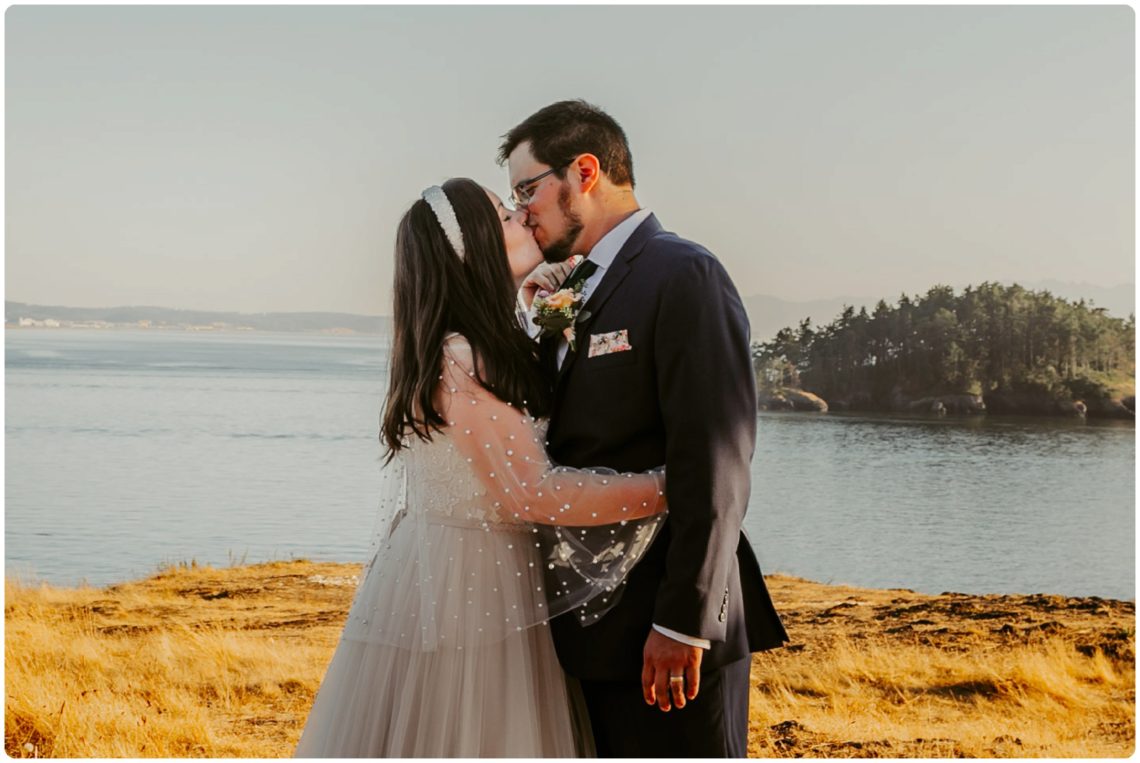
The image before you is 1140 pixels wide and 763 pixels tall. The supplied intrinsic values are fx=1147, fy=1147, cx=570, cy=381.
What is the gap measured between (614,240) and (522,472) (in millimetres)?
567

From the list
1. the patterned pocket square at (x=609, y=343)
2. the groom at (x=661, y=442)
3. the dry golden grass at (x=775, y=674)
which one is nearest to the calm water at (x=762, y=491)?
the dry golden grass at (x=775, y=674)

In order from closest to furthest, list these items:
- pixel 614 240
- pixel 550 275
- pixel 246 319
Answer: pixel 614 240
pixel 550 275
pixel 246 319

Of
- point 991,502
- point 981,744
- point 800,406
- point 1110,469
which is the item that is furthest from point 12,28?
point 981,744

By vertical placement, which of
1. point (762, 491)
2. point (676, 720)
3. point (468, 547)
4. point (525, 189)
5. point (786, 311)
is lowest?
point (762, 491)

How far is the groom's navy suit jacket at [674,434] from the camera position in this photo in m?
2.17

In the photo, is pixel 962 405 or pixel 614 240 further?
pixel 962 405

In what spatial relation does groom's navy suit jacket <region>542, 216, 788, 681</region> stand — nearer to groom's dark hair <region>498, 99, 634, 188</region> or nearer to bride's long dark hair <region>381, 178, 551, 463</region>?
bride's long dark hair <region>381, 178, 551, 463</region>

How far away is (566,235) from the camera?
103 inches

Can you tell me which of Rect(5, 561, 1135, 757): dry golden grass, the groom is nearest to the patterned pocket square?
the groom

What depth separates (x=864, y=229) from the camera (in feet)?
154

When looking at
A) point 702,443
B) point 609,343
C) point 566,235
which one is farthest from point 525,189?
point 702,443

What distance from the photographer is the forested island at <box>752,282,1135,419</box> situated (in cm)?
3934

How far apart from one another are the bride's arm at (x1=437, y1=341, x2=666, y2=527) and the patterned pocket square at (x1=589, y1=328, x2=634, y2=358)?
20 centimetres

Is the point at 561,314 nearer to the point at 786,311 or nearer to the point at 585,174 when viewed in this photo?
the point at 585,174
